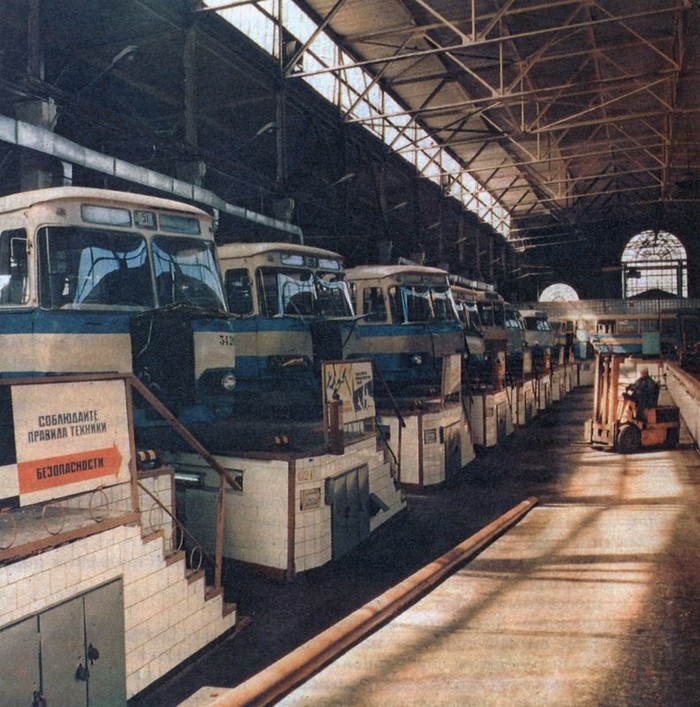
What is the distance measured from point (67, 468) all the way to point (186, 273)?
13.6ft

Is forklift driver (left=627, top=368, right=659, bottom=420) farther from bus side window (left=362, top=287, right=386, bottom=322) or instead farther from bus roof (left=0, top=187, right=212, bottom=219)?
bus roof (left=0, top=187, right=212, bottom=219)

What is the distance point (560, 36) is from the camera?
18.3m

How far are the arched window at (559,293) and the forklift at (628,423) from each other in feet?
108

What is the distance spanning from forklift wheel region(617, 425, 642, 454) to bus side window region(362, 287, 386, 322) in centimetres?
598

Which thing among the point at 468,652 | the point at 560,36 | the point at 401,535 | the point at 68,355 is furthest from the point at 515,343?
the point at 468,652

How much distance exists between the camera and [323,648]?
10.7 feet

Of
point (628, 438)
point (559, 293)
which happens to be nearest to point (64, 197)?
point (628, 438)

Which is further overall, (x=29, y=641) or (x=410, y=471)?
(x=410, y=471)

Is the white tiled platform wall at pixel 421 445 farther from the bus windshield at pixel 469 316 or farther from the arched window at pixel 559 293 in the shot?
the arched window at pixel 559 293

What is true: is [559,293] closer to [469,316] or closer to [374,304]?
[469,316]

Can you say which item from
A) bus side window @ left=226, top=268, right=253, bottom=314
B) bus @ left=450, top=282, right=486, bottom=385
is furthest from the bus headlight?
bus @ left=450, top=282, right=486, bottom=385

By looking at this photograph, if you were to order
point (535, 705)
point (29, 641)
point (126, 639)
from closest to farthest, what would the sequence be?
point (535, 705) → point (29, 641) → point (126, 639)

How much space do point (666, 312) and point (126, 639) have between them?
41612 mm

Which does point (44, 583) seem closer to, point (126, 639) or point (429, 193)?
point (126, 639)
